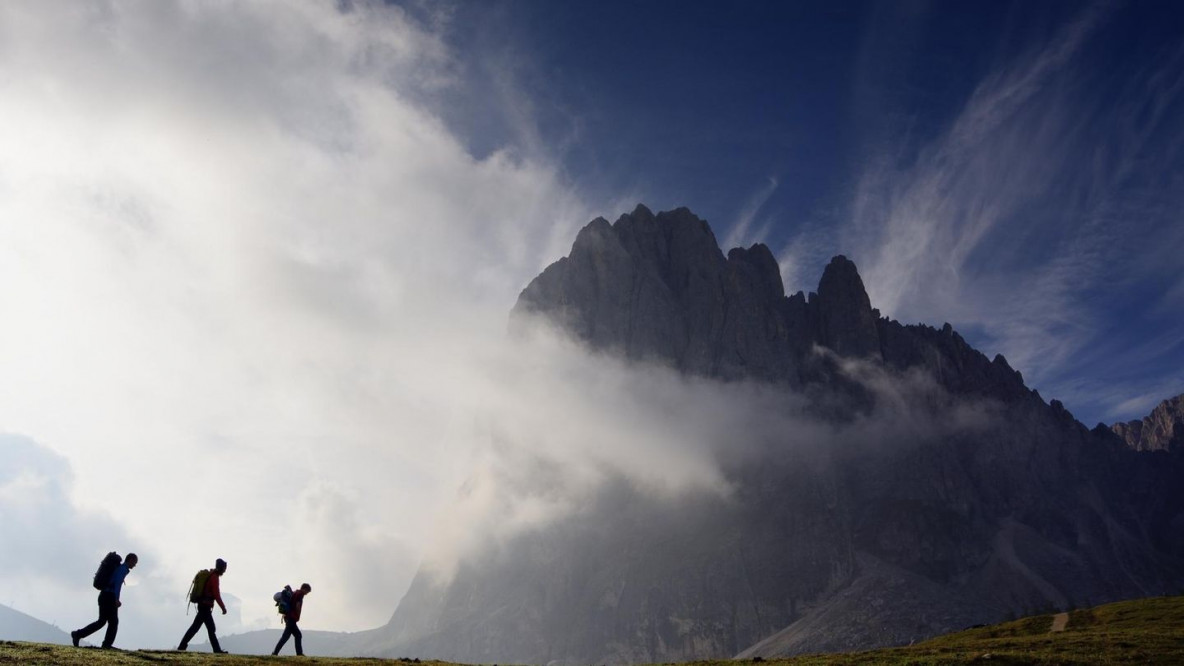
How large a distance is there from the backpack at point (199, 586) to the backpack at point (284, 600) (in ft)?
15.4

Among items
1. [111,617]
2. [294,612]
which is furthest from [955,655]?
[111,617]

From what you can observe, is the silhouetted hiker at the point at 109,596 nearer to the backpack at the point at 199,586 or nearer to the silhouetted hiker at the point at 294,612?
the backpack at the point at 199,586

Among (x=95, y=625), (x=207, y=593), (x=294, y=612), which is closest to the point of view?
(x=95, y=625)

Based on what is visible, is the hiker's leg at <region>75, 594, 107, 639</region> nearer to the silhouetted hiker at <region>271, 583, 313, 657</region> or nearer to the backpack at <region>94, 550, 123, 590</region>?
the backpack at <region>94, 550, 123, 590</region>

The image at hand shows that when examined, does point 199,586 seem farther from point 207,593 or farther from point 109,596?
point 109,596

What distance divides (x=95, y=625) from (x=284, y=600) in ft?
31.3

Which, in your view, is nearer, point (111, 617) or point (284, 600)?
point (111, 617)

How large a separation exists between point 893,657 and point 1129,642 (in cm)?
1260

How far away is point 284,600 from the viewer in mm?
40312

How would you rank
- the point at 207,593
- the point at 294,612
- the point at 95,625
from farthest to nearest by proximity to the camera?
1. the point at 294,612
2. the point at 207,593
3. the point at 95,625


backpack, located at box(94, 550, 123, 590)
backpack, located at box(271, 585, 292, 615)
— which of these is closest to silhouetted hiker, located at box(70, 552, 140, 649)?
backpack, located at box(94, 550, 123, 590)

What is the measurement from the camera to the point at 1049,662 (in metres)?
34.2

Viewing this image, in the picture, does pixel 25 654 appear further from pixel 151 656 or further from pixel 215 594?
pixel 215 594

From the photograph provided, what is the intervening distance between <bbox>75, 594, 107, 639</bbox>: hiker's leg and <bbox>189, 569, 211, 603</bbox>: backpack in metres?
3.58
